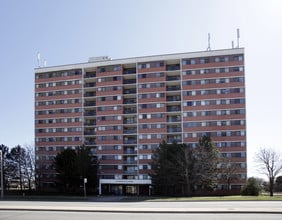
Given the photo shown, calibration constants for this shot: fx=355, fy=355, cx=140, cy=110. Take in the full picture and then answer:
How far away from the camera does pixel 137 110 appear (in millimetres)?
85750

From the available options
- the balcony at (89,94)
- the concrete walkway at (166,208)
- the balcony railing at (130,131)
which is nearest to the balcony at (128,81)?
the balcony at (89,94)

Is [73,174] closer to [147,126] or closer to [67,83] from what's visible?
[147,126]

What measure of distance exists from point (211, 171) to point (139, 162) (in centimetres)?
2090

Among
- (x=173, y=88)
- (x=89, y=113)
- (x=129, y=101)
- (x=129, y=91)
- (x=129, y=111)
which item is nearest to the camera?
(x=173, y=88)

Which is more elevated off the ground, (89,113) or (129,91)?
(129,91)

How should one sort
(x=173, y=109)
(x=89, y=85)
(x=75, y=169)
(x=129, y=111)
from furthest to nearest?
(x=89, y=85), (x=129, y=111), (x=173, y=109), (x=75, y=169)

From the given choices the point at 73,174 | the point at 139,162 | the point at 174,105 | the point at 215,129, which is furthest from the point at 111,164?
the point at 215,129

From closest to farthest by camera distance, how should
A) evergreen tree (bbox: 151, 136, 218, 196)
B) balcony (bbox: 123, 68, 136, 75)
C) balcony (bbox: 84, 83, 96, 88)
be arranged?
evergreen tree (bbox: 151, 136, 218, 196) → balcony (bbox: 123, 68, 136, 75) → balcony (bbox: 84, 83, 96, 88)

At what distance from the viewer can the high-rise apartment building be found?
3169 inches

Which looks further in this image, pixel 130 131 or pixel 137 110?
pixel 130 131

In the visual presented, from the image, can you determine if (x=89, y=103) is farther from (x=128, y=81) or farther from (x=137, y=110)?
(x=137, y=110)

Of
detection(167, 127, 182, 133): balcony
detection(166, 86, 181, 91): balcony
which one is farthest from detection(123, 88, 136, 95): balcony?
detection(167, 127, 182, 133): balcony

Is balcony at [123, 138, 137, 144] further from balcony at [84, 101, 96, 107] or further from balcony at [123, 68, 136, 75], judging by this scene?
balcony at [123, 68, 136, 75]

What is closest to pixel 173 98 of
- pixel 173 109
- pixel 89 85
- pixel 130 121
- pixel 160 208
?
pixel 173 109
